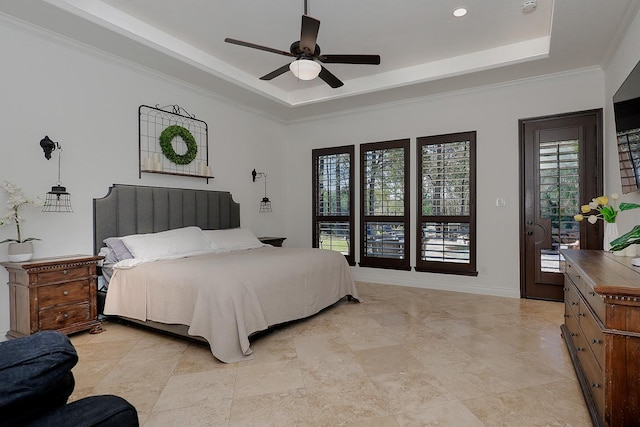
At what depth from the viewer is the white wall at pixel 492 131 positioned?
14.4 ft

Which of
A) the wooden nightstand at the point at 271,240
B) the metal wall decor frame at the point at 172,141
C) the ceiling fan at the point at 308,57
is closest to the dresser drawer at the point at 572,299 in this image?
the ceiling fan at the point at 308,57

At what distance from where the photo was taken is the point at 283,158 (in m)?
6.51

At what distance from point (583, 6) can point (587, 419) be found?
3022 mm

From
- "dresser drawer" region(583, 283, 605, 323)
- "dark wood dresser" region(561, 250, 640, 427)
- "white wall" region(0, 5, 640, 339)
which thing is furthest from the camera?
"white wall" region(0, 5, 640, 339)

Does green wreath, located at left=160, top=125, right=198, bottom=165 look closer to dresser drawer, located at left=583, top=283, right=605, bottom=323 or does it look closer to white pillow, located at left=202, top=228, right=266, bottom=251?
white pillow, located at left=202, top=228, right=266, bottom=251

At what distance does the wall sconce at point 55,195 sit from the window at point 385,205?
153 inches

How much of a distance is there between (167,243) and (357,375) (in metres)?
2.44

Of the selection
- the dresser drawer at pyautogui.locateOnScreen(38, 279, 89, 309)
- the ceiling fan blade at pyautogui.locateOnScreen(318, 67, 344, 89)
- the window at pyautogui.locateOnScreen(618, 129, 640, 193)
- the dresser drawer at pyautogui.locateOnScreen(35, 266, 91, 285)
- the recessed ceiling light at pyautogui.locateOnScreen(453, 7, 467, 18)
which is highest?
the recessed ceiling light at pyautogui.locateOnScreen(453, 7, 467, 18)

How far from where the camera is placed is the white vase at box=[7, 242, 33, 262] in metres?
3.02

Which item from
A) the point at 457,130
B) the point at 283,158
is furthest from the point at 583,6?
the point at 283,158

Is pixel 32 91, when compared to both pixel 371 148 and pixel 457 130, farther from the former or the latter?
pixel 457 130

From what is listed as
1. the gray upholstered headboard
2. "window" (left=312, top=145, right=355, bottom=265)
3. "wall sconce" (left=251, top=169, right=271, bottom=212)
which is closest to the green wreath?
the gray upholstered headboard

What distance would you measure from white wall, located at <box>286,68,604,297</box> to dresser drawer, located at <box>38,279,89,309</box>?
3867 millimetres

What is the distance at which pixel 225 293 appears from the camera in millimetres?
2742
